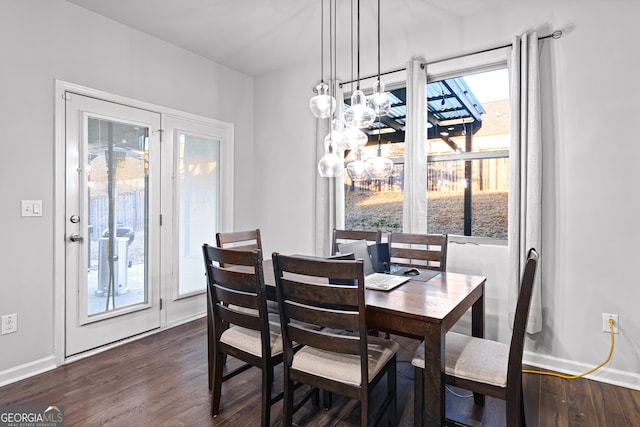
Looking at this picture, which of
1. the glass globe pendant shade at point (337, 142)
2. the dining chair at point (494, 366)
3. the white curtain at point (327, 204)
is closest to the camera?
the dining chair at point (494, 366)

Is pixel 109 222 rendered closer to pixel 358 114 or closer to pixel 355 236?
pixel 355 236

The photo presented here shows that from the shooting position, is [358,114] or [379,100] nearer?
[358,114]

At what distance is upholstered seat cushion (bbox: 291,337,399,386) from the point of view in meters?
1.59

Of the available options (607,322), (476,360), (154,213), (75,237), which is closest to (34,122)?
(75,237)

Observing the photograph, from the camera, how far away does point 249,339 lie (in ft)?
6.36

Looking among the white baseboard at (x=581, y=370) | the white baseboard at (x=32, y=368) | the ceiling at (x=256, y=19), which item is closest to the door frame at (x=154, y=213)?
the white baseboard at (x=32, y=368)

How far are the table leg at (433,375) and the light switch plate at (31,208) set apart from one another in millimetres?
2838

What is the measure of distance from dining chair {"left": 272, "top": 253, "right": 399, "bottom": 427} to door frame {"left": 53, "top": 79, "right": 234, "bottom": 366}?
208 cm

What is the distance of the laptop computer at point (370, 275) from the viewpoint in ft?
6.58

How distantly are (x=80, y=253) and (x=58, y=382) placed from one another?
952mm

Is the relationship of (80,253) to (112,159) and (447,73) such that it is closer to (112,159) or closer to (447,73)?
(112,159)

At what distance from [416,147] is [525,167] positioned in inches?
34.8

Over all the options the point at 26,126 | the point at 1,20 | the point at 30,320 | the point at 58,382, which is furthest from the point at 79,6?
the point at 58,382

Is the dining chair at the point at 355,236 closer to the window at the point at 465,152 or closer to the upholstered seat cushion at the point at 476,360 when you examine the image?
the window at the point at 465,152
